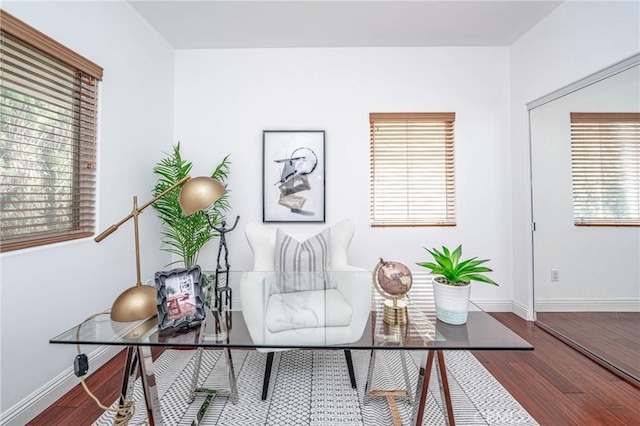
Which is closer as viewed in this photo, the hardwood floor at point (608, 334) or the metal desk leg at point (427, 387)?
the metal desk leg at point (427, 387)

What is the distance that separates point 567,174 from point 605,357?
1400 mm

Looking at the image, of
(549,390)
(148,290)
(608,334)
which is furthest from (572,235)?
(148,290)

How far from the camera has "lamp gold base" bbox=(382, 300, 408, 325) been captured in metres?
1.30

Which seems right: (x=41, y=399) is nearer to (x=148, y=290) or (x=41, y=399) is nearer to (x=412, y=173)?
(x=148, y=290)

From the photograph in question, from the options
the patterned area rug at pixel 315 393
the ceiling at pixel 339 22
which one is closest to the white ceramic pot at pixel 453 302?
the patterned area rug at pixel 315 393

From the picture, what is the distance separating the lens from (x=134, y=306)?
1.21 meters

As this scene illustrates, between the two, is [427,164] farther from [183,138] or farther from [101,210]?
[101,210]

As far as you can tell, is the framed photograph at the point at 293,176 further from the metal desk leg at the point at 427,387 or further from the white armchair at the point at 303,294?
the metal desk leg at the point at 427,387

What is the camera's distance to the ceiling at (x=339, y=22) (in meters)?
2.43

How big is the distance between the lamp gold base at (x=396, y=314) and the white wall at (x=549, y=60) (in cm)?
226

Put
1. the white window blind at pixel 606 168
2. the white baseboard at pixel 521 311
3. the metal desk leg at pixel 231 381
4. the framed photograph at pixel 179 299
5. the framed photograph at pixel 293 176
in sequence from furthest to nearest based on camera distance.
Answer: the framed photograph at pixel 293 176
the white baseboard at pixel 521 311
the white window blind at pixel 606 168
the metal desk leg at pixel 231 381
the framed photograph at pixel 179 299

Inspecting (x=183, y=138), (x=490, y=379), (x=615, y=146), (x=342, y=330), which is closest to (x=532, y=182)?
(x=615, y=146)

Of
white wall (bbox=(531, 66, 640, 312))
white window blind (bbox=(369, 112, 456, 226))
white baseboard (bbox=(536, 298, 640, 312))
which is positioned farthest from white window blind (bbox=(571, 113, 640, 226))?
white window blind (bbox=(369, 112, 456, 226))

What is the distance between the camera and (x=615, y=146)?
2.07 metres
